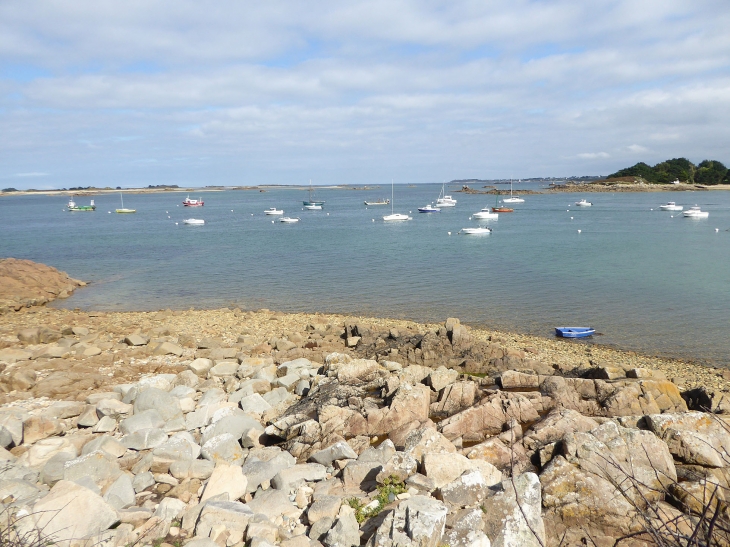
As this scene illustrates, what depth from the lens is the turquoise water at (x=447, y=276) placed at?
2111cm

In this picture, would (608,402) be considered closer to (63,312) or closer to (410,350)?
(410,350)

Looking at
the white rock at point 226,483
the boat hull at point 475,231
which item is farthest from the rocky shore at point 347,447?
the boat hull at point 475,231

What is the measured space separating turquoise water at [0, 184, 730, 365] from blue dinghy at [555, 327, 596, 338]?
45 cm

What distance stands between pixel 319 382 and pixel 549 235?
50721 millimetres

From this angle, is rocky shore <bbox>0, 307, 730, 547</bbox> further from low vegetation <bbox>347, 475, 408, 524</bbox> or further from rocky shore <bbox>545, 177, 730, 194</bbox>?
rocky shore <bbox>545, 177, 730, 194</bbox>

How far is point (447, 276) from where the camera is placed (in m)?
30.6

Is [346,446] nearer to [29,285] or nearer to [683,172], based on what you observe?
[29,285]

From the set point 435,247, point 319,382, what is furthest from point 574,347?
point 435,247

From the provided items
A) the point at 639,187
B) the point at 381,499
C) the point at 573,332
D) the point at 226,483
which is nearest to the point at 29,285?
the point at 226,483

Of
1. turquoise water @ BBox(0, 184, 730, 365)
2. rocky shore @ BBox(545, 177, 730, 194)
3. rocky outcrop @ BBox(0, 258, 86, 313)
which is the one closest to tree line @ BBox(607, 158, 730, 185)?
rocky shore @ BBox(545, 177, 730, 194)

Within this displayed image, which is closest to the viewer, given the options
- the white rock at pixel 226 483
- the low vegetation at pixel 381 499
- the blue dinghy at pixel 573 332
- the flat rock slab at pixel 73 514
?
the flat rock slab at pixel 73 514

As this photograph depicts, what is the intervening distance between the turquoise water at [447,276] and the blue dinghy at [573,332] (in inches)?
17.6

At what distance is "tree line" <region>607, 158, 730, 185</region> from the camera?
166875 millimetres

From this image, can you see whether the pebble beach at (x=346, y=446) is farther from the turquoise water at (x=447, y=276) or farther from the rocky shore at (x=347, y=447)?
the turquoise water at (x=447, y=276)
